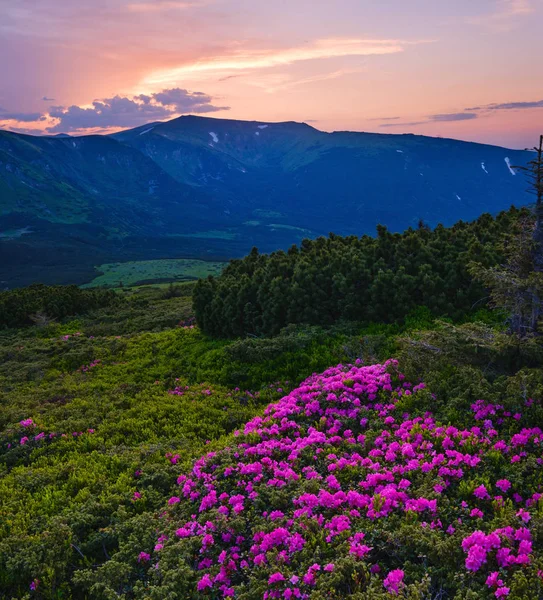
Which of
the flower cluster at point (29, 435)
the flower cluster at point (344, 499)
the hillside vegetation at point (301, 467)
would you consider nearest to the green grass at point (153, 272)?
the hillside vegetation at point (301, 467)

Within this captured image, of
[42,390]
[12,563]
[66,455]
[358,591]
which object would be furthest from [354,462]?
[42,390]

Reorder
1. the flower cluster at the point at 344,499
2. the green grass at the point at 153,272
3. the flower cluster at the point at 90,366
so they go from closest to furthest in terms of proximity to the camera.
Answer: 1. the flower cluster at the point at 344,499
2. the flower cluster at the point at 90,366
3. the green grass at the point at 153,272

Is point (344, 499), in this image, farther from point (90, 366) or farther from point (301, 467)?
point (90, 366)

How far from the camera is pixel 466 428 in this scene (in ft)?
30.0

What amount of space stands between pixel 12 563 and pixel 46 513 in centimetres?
172

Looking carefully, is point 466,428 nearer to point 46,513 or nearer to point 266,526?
point 266,526

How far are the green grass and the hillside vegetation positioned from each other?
418 feet

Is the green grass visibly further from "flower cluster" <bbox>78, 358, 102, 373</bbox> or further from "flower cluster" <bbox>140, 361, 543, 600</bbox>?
"flower cluster" <bbox>140, 361, 543, 600</bbox>

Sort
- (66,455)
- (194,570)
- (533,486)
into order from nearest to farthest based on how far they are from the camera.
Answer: (194,570) → (533,486) → (66,455)

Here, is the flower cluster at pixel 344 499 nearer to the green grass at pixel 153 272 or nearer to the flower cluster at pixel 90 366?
the flower cluster at pixel 90 366

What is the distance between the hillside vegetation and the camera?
20.6ft

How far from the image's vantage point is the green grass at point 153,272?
149 meters

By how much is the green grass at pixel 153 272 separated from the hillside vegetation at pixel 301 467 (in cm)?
12735

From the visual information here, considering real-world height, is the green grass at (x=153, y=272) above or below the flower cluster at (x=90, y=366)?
below
